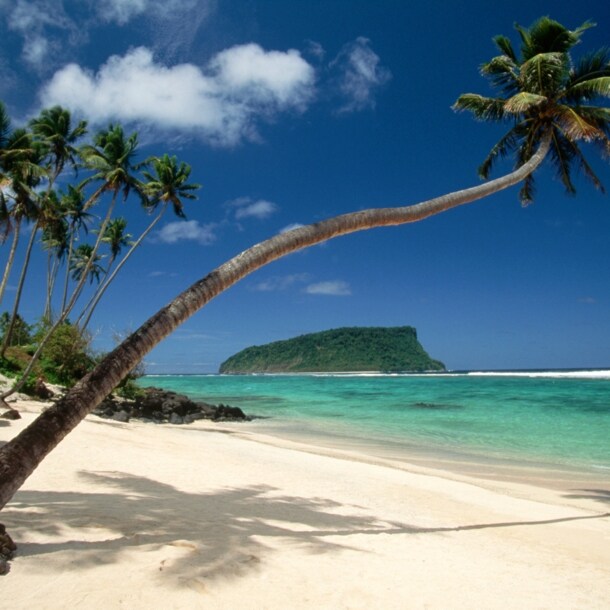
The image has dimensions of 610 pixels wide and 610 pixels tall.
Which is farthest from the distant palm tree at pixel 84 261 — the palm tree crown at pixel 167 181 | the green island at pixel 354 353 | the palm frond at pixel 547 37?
the green island at pixel 354 353

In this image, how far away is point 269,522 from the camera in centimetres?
572

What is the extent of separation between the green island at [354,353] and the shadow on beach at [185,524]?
143929 millimetres

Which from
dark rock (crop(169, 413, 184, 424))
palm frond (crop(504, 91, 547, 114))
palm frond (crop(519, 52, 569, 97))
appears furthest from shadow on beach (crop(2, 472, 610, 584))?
dark rock (crop(169, 413, 184, 424))

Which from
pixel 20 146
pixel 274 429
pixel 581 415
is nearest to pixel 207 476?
pixel 274 429

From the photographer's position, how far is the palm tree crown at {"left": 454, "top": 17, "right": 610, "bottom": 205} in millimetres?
10648

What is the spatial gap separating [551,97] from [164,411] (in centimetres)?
1972

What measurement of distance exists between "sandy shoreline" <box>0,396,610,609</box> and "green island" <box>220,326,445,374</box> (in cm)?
14236

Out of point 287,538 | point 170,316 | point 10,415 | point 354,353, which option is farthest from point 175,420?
point 354,353

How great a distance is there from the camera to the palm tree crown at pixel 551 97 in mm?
10648

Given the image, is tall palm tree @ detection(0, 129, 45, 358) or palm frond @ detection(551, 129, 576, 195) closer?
palm frond @ detection(551, 129, 576, 195)

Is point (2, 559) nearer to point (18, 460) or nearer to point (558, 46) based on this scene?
point (18, 460)

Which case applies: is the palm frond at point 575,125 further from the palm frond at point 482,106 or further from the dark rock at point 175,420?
the dark rock at point 175,420

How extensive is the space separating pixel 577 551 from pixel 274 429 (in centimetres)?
1642

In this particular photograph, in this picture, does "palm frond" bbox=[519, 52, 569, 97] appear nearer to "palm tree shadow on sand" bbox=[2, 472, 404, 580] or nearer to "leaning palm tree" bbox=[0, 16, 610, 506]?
"leaning palm tree" bbox=[0, 16, 610, 506]
